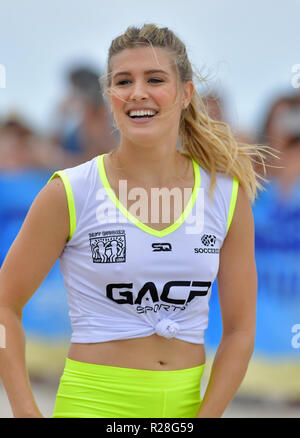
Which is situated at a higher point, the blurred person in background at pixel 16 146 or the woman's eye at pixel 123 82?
the woman's eye at pixel 123 82

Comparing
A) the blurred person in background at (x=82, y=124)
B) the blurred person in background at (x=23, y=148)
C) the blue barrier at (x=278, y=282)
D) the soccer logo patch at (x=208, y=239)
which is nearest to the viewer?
the soccer logo patch at (x=208, y=239)

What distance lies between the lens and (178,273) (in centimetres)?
233

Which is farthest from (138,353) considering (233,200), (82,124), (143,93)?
(82,124)

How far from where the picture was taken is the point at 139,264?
7.54 ft

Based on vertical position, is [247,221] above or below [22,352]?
above

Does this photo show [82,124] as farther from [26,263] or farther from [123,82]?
[26,263]

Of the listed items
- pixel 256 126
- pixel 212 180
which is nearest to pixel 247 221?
pixel 212 180

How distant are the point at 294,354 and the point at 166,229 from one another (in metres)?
3.13

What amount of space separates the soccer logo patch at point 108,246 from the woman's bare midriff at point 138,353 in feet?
0.88

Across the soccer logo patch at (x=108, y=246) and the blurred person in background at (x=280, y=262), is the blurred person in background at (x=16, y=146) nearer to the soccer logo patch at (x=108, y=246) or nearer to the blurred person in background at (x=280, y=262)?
the blurred person in background at (x=280, y=262)

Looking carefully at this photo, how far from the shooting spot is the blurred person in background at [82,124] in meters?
5.67

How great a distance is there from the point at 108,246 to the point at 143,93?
513mm

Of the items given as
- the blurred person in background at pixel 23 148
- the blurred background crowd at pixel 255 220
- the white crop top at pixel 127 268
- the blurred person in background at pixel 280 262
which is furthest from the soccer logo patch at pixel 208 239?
the blurred person in background at pixel 23 148

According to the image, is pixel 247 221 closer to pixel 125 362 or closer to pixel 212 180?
pixel 212 180
